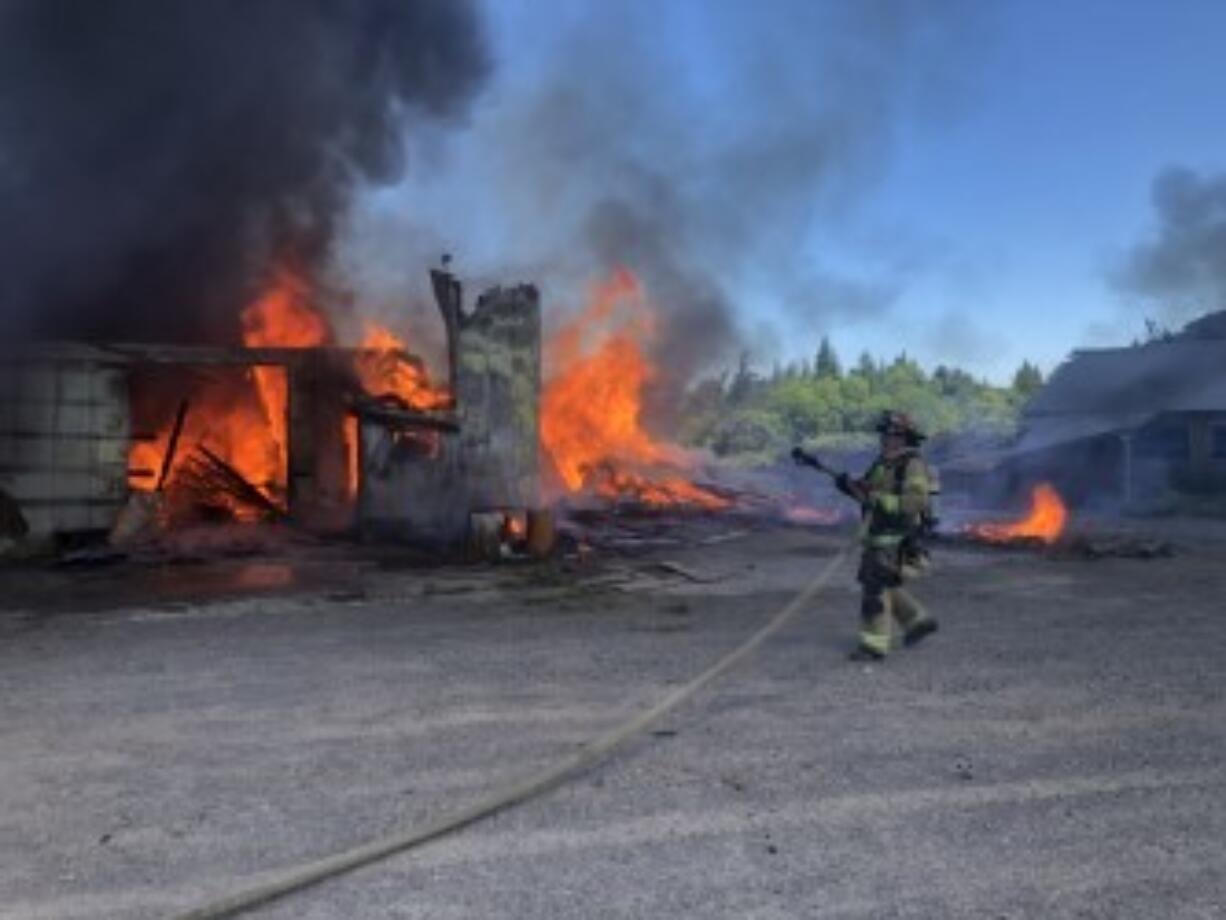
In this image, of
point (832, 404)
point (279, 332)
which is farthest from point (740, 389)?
point (279, 332)

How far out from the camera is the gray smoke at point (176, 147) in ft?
56.5

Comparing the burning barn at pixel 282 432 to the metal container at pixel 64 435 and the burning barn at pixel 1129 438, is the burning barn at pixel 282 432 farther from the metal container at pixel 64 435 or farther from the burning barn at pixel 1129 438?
the burning barn at pixel 1129 438

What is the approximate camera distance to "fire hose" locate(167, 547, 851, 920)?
13.9 ft

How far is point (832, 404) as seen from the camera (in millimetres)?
67625

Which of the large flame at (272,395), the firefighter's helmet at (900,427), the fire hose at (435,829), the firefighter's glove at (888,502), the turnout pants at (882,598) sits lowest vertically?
the fire hose at (435,829)

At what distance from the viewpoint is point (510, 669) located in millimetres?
8656

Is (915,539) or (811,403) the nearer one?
(915,539)

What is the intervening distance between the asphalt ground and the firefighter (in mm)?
275

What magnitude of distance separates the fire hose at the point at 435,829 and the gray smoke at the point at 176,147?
41.6 feet

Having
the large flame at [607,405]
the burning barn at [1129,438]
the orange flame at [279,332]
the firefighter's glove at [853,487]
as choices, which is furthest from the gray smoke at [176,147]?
the burning barn at [1129,438]

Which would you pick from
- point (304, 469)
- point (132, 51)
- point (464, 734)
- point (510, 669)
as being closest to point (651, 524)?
point (304, 469)

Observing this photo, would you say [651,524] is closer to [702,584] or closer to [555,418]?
[555,418]

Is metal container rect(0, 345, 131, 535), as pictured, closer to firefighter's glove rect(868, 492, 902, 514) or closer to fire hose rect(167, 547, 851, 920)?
fire hose rect(167, 547, 851, 920)

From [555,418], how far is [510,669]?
14.5 metres
